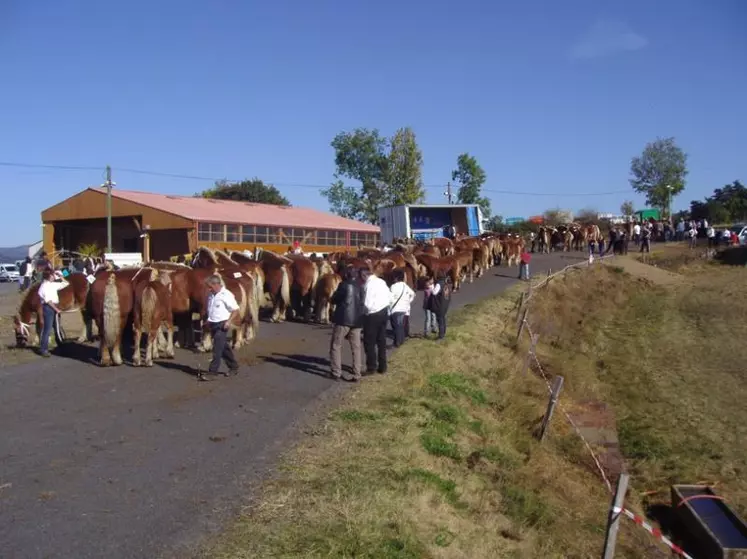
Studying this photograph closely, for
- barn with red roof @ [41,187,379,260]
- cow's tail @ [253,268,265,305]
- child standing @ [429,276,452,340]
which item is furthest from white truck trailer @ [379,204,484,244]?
child standing @ [429,276,452,340]

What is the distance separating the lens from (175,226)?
36406mm

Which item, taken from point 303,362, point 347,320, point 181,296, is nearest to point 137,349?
point 181,296

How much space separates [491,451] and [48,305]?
29.4ft

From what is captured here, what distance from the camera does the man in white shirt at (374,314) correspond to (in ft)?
40.1

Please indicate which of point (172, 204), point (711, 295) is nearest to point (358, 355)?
point (711, 295)

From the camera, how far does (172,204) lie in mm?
39469

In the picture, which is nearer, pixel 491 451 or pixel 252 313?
pixel 491 451

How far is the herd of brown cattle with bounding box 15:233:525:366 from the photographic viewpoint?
12.7 meters

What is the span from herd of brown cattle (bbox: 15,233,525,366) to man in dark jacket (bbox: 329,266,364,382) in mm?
2919

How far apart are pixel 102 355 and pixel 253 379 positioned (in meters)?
2.90

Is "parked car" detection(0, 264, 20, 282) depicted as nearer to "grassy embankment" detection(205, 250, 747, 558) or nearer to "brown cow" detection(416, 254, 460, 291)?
"brown cow" detection(416, 254, 460, 291)

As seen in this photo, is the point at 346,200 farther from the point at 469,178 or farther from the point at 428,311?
the point at 428,311

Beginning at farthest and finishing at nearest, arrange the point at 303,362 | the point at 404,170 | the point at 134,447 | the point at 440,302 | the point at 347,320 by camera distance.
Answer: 1. the point at 404,170
2. the point at 440,302
3. the point at 303,362
4. the point at 347,320
5. the point at 134,447

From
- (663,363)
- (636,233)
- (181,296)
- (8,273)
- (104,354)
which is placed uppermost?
(636,233)
